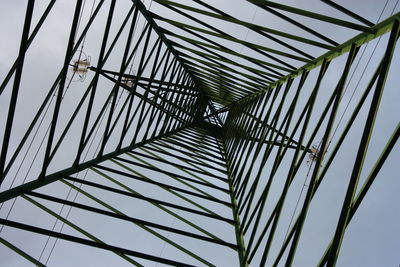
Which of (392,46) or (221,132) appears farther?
(221,132)

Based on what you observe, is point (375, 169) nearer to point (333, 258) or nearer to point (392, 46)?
point (333, 258)

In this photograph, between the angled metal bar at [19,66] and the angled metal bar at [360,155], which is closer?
the angled metal bar at [360,155]

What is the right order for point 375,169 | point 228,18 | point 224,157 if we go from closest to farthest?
point 375,169, point 228,18, point 224,157

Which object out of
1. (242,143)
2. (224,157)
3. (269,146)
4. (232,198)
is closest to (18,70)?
(269,146)

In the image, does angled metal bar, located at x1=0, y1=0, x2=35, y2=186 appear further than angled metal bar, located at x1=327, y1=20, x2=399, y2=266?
Yes

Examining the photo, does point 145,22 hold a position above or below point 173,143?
above

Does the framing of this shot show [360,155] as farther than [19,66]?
No

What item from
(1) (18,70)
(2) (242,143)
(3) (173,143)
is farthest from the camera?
(3) (173,143)

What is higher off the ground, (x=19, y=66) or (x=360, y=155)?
(x=360, y=155)

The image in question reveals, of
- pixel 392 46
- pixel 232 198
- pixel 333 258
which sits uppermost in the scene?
pixel 392 46

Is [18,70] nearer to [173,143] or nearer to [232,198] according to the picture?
[232,198]

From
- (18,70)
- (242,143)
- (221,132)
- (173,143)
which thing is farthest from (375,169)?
(221,132)
